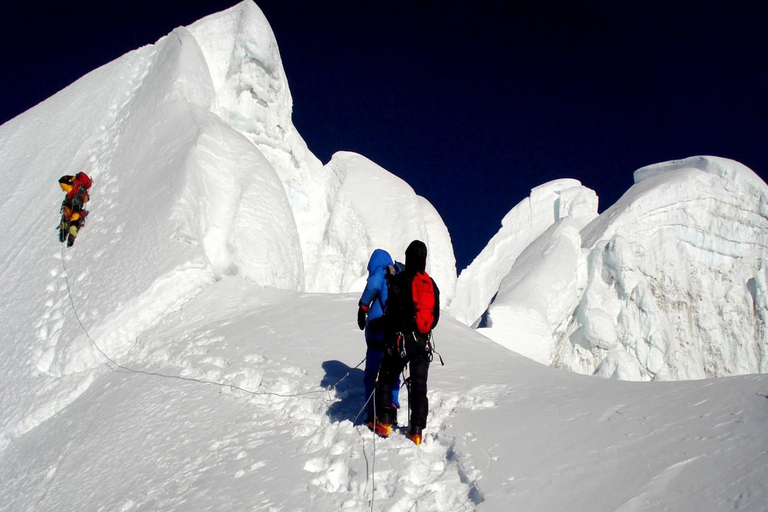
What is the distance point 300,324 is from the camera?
28.8 ft

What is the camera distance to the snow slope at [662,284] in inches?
818

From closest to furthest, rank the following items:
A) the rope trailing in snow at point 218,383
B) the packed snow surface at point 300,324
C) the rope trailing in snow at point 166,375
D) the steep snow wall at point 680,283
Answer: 1. the packed snow surface at point 300,324
2. the rope trailing in snow at point 218,383
3. the rope trailing in snow at point 166,375
4. the steep snow wall at point 680,283

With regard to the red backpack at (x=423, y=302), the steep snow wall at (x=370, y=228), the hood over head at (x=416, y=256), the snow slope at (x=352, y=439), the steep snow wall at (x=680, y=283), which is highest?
the steep snow wall at (x=370, y=228)

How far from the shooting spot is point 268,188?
15695 mm

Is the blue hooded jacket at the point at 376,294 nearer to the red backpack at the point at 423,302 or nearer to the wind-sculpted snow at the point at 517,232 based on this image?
the red backpack at the point at 423,302

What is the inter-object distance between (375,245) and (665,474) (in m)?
17.6

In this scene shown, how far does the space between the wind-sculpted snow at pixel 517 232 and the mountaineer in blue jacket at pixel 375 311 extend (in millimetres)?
20987

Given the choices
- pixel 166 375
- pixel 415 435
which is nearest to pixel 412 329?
pixel 415 435

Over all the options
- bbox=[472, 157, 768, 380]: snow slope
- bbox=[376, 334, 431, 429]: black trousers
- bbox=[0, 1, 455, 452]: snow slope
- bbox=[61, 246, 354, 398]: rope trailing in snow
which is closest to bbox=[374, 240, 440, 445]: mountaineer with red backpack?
bbox=[376, 334, 431, 429]: black trousers

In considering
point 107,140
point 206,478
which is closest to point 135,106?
point 107,140

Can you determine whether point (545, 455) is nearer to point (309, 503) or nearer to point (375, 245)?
point (309, 503)

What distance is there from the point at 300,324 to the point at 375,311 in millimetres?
3561

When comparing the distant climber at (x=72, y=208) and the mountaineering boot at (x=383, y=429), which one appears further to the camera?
the distant climber at (x=72, y=208)

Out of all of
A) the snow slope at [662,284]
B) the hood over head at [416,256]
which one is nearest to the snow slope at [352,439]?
the hood over head at [416,256]
